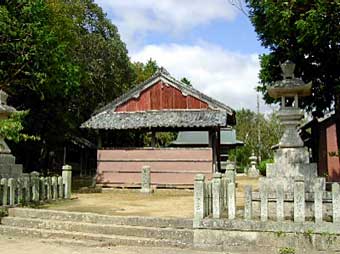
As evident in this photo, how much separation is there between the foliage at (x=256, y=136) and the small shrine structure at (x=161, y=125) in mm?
25707

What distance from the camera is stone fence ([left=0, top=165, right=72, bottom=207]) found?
1284 centimetres

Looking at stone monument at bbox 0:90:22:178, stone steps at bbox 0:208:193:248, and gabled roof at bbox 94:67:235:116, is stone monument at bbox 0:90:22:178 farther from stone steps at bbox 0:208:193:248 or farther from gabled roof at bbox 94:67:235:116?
gabled roof at bbox 94:67:235:116

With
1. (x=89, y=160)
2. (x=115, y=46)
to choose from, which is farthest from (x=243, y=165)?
(x=115, y=46)

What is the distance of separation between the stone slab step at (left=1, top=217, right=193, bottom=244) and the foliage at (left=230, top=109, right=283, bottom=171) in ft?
123

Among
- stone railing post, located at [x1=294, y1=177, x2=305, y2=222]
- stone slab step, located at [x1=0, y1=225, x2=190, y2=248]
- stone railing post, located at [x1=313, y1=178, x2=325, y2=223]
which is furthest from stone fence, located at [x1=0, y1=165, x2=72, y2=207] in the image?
stone railing post, located at [x1=313, y1=178, x2=325, y2=223]

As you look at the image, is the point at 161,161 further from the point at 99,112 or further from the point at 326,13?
the point at 326,13

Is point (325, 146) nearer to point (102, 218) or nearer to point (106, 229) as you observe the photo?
point (102, 218)

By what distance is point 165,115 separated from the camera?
22.7 m

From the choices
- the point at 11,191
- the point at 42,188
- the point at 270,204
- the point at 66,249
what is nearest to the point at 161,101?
the point at 42,188

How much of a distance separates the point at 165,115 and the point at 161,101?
989mm

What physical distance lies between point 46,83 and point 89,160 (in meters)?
20.8

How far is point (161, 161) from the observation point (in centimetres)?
2277

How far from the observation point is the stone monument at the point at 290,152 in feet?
32.6

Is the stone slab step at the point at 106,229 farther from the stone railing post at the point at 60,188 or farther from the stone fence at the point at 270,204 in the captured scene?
the stone railing post at the point at 60,188
